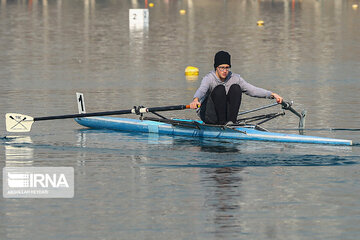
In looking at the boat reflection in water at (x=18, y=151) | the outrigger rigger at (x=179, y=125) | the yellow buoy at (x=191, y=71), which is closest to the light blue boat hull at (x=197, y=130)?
the outrigger rigger at (x=179, y=125)

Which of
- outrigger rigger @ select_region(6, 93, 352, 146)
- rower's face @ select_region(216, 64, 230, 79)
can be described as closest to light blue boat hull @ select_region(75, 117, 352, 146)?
outrigger rigger @ select_region(6, 93, 352, 146)

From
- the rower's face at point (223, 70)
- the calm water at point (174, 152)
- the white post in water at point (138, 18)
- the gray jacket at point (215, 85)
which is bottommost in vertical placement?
the calm water at point (174, 152)

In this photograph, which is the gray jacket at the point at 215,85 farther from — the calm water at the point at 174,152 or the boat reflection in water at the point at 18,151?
the boat reflection in water at the point at 18,151

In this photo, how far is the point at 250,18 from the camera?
220 ft

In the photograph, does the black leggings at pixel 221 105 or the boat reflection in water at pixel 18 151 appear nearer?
the boat reflection in water at pixel 18 151

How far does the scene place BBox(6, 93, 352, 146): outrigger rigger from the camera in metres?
16.8

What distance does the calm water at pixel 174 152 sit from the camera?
11.1 m

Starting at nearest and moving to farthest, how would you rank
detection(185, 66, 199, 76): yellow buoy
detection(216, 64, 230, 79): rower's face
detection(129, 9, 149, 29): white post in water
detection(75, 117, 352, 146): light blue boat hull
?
detection(75, 117, 352, 146): light blue boat hull < detection(216, 64, 230, 79): rower's face < detection(185, 66, 199, 76): yellow buoy < detection(129, 9, 149, 29): white post in water

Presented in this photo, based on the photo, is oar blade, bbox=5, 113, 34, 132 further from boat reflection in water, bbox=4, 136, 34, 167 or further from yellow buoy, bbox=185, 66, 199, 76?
yellow buoy, bbox=185, 66, 199, 76

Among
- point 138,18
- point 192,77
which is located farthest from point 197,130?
point 138,18

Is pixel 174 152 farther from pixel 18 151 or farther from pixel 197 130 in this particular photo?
pixel 18 151

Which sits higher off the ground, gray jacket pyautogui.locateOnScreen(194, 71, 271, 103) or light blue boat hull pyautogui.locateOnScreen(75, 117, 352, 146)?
gray jacket pyautogui.locateOnScreen(194, 71, 271, 103)

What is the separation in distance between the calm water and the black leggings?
46 centimetres

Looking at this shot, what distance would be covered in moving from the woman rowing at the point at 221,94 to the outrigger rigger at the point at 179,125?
7.6 inches
